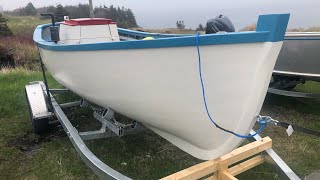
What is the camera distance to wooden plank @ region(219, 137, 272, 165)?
9.48ft

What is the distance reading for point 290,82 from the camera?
558 centimetres

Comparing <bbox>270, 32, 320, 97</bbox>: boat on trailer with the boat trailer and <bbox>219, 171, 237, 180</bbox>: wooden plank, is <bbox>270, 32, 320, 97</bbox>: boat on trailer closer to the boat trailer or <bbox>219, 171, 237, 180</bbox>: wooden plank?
the boat trailer

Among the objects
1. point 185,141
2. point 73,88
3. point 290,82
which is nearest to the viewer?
point 185,141

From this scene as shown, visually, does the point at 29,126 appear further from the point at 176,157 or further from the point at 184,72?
the point at 184,72

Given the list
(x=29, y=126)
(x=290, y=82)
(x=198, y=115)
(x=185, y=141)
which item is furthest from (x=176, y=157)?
(x=290, y=82)

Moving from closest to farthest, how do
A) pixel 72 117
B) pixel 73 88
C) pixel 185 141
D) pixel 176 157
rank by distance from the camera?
pixel 185 141, pixel 176 157, pixel 73 88, pixel 72 117

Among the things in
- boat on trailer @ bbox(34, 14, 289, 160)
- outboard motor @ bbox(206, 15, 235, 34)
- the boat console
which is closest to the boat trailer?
boat on trailer @ bbox(34, 14, 289, 160)

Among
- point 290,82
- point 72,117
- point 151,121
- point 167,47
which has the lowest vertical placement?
point 72,117

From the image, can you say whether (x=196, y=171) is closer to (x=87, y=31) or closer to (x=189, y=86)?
(x=189, y=86)

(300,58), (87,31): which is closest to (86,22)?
(87,31)

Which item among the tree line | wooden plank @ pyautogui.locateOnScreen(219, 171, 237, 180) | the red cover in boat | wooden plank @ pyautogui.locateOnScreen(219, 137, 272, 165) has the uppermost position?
the red cover in boat

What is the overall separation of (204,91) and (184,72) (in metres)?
0.19

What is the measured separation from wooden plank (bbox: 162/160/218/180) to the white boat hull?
89mm

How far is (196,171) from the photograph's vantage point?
105 inches
